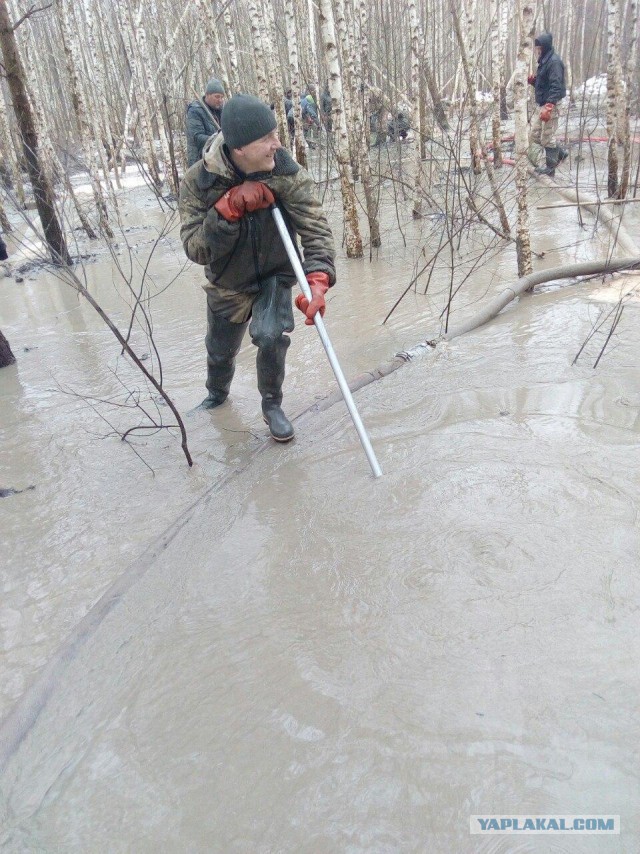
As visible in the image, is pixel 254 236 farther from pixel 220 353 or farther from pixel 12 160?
pixel 12 160

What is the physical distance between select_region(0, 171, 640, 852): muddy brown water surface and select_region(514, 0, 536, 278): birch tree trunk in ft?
4.86

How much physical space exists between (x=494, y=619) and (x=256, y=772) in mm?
837

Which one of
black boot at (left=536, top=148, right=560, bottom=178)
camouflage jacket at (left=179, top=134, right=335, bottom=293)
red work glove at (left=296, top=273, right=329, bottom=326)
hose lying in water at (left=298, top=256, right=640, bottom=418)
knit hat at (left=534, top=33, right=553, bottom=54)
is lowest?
hose lying in water at (left=298, top=256, right=640, bottom=418)

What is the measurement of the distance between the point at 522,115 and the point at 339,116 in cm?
239

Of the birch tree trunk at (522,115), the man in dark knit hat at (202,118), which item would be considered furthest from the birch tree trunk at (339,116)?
the birch tree trunk at (522,115)

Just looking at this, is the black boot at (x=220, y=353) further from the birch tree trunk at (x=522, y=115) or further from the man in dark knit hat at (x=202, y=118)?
the man in dark knit hat at (x=202, y=118)

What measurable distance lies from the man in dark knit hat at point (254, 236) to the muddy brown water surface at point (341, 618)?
21.0 inches

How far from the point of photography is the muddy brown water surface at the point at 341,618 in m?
1.51

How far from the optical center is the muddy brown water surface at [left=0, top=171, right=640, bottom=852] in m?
1.51

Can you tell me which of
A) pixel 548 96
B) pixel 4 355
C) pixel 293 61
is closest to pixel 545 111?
pixel 548 96

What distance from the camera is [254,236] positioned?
317 cm

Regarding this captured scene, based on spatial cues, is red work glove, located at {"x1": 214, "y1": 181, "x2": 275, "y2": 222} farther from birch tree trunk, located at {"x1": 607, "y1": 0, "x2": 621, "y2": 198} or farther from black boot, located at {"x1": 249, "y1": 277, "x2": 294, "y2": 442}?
birch tree trunk, located at {"x1": 607, "y1": 0, "x2": 621, "y2": 198}

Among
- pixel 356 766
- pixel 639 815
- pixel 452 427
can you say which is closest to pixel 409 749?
pixel 356 766

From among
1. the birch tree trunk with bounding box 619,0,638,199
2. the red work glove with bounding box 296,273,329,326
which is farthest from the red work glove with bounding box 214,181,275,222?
the birch tree trunk with bounding box 619,0,638,199
